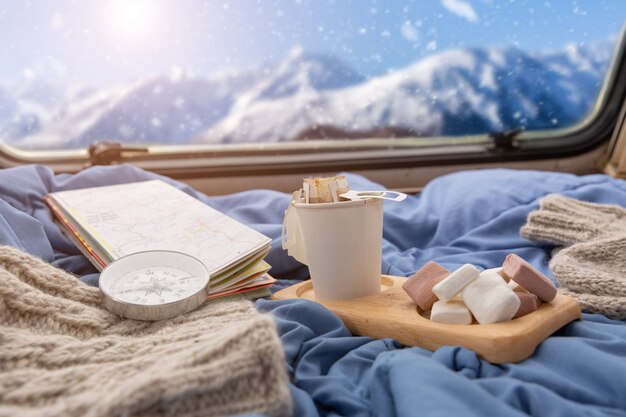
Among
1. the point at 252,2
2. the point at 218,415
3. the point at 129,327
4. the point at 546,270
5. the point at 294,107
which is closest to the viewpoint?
the point at 218,415

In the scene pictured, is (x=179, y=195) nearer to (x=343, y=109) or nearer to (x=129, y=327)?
(x=129, y=327)

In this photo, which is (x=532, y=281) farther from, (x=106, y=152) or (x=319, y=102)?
(x=106, y=152)

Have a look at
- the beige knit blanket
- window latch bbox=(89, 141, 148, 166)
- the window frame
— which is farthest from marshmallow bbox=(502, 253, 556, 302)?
window latch bbox=(89, 141, 148, 166)

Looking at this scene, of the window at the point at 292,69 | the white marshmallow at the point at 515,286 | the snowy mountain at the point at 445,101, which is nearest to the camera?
the white marshmallow at the point at 515,286

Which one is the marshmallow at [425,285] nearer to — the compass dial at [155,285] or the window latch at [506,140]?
the compass dial at [155,285]

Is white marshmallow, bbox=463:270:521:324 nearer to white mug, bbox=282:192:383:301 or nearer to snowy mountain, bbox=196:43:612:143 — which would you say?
white mug, bbox=282:192:383:301

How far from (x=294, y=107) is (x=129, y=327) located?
1.21m

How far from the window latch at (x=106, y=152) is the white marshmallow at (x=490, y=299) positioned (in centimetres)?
128

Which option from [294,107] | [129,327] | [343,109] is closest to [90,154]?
[294,107]

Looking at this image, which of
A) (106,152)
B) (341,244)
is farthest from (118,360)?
(106,152)

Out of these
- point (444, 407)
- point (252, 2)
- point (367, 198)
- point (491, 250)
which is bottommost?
A: point (491, 250)

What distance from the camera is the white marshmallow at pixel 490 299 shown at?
0.77 m

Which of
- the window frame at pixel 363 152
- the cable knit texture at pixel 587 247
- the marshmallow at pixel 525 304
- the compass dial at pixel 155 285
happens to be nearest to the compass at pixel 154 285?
the compass dial at pixel 155 285

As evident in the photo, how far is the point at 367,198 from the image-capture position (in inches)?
34.5
